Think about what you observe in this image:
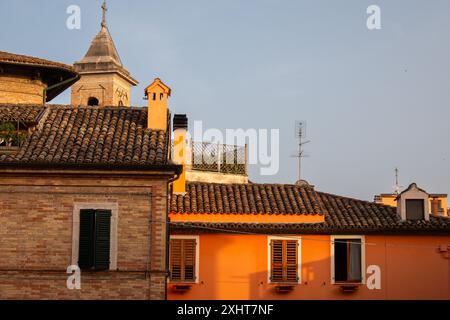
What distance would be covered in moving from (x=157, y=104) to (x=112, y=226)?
3750 millimetres

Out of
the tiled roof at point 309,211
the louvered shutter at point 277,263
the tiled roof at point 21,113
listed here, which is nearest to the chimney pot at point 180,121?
the tiled roof at point 309,211

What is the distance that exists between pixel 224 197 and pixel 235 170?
31.0ft

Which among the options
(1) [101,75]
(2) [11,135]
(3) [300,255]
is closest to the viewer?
(2) [11,135]

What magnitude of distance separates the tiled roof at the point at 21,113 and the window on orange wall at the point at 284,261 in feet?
25.2

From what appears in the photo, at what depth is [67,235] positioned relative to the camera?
714 inches

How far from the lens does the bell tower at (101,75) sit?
1673 inches

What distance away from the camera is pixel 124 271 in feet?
59.1

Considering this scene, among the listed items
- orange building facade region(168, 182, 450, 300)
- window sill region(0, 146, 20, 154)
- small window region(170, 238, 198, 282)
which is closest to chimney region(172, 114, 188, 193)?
orange building facade region(168, 182, 450, 300)

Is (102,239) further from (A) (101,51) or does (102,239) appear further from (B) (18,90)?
(A) (101,51)

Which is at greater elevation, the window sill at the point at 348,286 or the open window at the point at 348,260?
the open window at the point at 348,260

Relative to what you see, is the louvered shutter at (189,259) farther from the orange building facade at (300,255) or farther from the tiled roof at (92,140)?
the tiled roof at (92,140)

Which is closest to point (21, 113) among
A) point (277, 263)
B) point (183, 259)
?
point (183, 259)

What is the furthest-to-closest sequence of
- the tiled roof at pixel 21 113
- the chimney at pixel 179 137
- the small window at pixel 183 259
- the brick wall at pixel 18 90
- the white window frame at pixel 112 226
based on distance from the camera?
the brick wall at pixel 18 90
the small window at pixel 183 259
the chimney at pixel 179 137
the tiled roof at pixel 21 113
the white window frame at pixel 112 226
